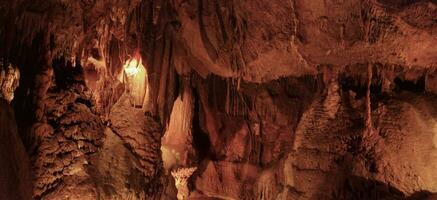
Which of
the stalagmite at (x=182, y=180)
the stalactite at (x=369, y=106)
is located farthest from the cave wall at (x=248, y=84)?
the stalagmite at (x=182, y=180)

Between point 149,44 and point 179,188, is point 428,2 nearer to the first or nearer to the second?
point 149,44

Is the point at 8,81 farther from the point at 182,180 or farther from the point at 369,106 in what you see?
the point at 182,180

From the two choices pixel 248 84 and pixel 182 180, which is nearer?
pixel 248 84

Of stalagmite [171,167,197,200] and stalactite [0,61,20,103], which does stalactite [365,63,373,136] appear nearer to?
stalagmite [171,167,197,200]

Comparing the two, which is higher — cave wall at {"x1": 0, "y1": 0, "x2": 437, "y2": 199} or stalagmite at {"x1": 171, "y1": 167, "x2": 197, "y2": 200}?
cave wall at {"x1": 0, "y1": 0, "x2": 437, "y2": 199}

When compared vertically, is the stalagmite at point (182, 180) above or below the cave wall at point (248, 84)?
below

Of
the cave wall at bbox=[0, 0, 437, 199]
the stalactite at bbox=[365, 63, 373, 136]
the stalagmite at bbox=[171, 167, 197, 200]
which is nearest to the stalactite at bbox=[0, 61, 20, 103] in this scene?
the cave wall at bbox=[0, 0, 437, 199]

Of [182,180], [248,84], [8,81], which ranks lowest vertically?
[182,180]

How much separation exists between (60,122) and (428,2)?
4.08 metres

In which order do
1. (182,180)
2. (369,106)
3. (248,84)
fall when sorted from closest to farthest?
(369,106) → (248,84) → (182,180)

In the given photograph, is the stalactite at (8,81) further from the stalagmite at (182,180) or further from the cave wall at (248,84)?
the stalagmite at (182,180)

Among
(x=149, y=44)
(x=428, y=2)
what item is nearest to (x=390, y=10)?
(x=428, y=2)

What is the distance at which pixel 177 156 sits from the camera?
8.70 metres

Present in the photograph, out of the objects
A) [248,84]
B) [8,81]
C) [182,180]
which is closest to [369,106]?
[248,84]
